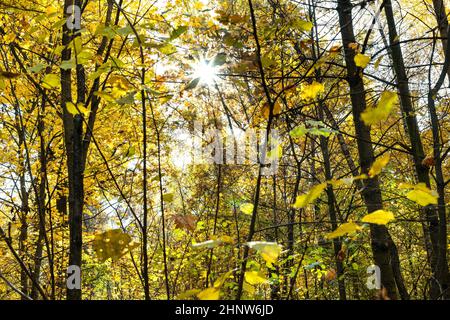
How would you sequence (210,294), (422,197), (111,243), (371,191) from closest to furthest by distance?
1. (210,294)
2. (422,197)
3. (111,243)
4. (371,191)

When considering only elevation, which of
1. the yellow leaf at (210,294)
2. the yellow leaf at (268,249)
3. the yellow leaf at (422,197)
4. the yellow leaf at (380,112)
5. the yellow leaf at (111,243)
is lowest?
the yellow leaf at (210,294)

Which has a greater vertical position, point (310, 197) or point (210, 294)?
point (310, 197)

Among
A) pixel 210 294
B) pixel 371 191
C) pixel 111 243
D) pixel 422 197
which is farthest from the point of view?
pixel 371 191

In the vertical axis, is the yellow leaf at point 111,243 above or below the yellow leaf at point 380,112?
below

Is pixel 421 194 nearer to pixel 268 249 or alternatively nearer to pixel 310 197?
pixel 310 197

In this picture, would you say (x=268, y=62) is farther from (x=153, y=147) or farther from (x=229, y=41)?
(x=153, y=147)

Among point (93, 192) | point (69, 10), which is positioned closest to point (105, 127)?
point (93, 192)

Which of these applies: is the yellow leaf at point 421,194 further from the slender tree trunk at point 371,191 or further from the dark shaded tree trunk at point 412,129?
the dark shaded tree trunk at point 412,129

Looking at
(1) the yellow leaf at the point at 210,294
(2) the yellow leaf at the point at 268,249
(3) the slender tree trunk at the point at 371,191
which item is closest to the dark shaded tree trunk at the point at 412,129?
(3) the slender tree trunk at the point at 371,191

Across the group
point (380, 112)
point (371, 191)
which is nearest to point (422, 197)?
point (380, 112)

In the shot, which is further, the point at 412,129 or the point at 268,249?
the point at 412,129

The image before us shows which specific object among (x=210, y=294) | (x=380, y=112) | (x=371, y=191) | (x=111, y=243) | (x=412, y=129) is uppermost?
(x=412, y=129)

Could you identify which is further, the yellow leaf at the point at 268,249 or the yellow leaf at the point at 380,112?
the yellow leaf at the point at 380,112
